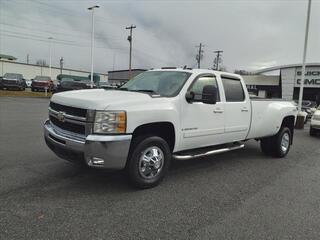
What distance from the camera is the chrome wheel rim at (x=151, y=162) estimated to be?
15.8 feet

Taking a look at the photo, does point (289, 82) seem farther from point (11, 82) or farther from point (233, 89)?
point (233, 89)

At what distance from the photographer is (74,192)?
4.60 metres

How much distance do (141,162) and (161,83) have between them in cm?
169

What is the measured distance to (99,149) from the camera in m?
4.29

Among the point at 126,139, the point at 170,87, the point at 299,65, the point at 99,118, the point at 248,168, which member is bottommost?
the point at 248,168

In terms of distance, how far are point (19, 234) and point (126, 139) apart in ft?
5.81

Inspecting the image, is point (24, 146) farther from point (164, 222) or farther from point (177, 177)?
point (164, 222)

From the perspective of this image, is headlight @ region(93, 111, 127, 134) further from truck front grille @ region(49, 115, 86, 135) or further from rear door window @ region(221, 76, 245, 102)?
rear door window @ region(221, 76, 245, 102)

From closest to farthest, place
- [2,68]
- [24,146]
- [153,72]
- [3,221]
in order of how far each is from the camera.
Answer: [3,221], [153,72], [24,146], [2,68]

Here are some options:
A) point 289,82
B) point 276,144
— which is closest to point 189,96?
point 276,144

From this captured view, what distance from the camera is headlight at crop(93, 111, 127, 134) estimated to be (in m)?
4.34

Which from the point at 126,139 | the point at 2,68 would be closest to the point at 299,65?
the point at 126,139

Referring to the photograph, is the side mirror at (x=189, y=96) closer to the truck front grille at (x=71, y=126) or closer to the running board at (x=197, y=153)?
the running board at (x=197, y=153)

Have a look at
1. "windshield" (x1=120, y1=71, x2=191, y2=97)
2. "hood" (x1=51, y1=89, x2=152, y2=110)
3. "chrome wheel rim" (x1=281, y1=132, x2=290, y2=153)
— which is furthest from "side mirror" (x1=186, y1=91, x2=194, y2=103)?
"chrome wheel rim" (x1=281, y1=132, x2=290, y2=153)
